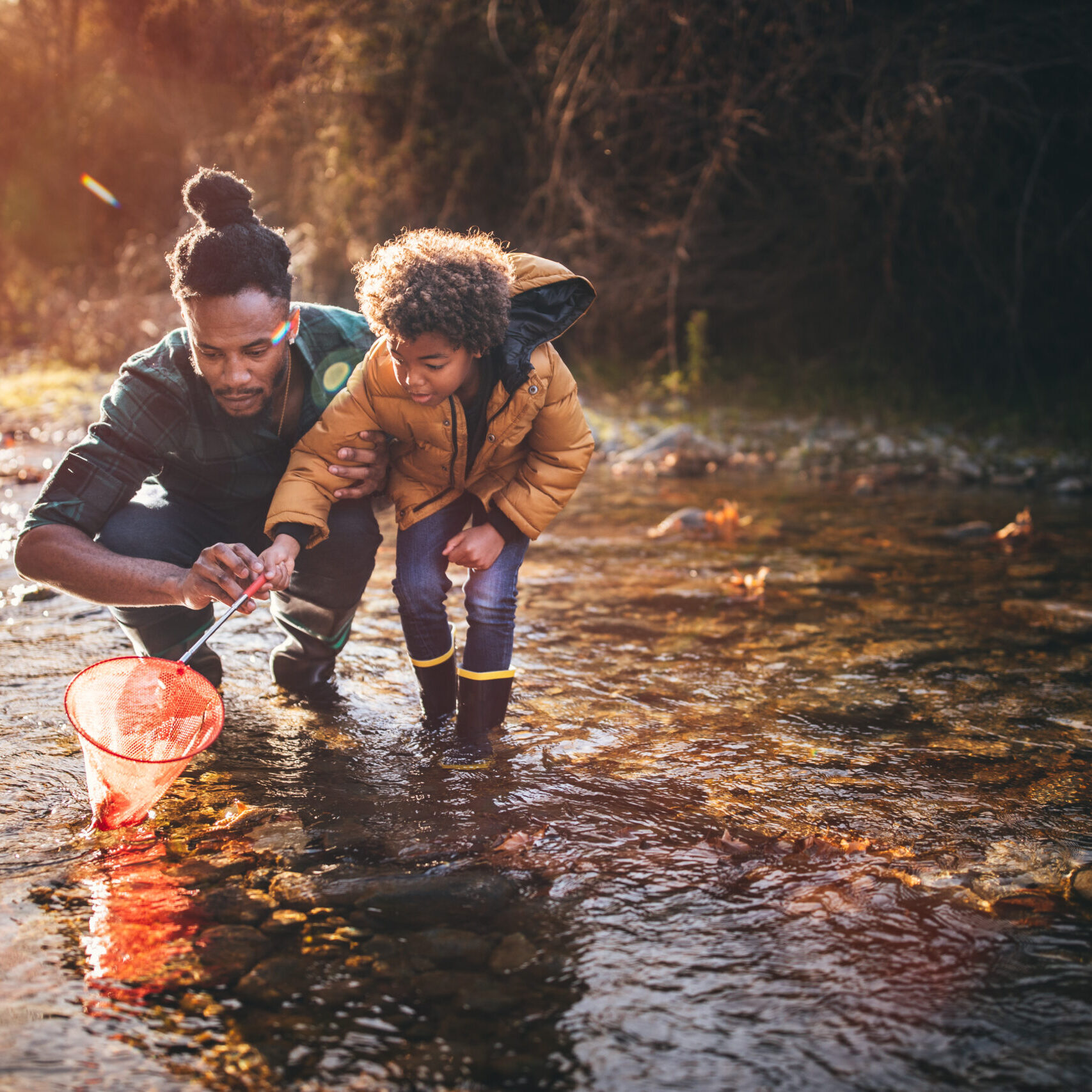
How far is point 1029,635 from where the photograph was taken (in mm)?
3576

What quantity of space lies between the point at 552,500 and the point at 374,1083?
1.56m

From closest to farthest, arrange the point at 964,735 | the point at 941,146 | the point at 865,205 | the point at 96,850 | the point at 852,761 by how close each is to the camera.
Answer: the point at 96,850 < the point at 852,761 < the point at 964,735 < the point at 941,146 < the point at 865,205

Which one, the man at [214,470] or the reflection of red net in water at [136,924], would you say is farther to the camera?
the man at [214,470]

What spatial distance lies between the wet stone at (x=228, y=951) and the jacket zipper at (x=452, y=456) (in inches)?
50.0

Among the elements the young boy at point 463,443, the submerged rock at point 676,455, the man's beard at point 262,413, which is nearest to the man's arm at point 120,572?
the young boy at point 463,443

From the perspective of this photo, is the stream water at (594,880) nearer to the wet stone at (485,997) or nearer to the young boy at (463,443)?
the wet stone at (485,997)

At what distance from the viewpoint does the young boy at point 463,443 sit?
2.42m

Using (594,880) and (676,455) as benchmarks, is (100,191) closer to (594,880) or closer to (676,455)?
(676,455)

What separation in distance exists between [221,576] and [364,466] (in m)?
0.54

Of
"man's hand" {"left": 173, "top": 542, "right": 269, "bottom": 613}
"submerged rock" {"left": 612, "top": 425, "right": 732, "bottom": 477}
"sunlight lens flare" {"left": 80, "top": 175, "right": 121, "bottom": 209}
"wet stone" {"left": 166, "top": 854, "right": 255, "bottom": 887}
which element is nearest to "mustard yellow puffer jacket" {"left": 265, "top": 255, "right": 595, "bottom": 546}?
"man's hand" {"left": 173, "top": 542, "right": 269, "bottom": 613}

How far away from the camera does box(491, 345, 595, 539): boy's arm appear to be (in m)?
2.63

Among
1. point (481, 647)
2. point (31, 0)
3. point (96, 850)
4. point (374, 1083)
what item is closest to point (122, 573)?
point (96, 850)

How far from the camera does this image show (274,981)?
1.66m

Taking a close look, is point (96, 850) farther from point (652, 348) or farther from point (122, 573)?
point (652, 348)
